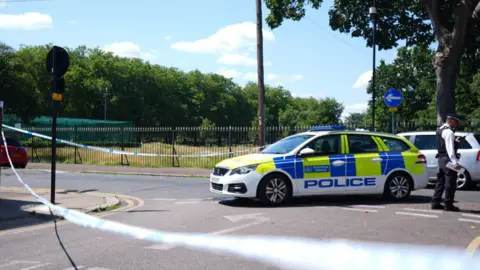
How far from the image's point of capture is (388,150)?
35.1ft

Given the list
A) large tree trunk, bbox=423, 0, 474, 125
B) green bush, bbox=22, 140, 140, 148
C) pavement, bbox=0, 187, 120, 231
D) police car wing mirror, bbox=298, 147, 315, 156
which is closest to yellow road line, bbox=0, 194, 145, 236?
pavement, bbox=0, 187, 120, 231

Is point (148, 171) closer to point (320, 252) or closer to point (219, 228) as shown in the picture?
point (219, 228)

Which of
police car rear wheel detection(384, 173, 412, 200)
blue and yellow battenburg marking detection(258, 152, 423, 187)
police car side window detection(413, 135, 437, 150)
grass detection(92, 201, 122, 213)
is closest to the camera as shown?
blue and yellow battenburg marking detection(258, 152, 423, 187)

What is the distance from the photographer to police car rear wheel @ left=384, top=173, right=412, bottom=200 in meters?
10.5

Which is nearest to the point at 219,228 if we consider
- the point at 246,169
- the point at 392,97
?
the point at 246,169

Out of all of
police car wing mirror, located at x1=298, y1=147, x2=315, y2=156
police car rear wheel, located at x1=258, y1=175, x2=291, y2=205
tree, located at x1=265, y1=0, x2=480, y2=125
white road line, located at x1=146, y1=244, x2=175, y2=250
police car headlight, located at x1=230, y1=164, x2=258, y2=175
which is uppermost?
tree, located at x1=265, y1=0, x2=480, y2=125

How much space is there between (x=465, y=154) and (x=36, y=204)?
1080 cm

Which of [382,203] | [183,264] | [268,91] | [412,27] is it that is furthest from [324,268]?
[268,91]

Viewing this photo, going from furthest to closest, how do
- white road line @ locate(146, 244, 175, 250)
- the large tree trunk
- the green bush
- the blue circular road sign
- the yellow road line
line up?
the green bush
the blue circular road sign
the large tree trunk
the yellow road line
white road line @ locate(146, 244, 175, 250)

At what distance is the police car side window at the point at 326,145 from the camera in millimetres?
10250

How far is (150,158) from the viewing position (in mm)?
24219

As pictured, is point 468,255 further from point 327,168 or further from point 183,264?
point 327,168

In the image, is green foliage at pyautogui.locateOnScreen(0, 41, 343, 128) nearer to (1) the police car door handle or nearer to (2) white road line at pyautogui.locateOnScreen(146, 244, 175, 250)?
(1) the police car door handle

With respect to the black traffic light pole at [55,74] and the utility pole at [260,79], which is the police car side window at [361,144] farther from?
the utility pole at [260,79]
